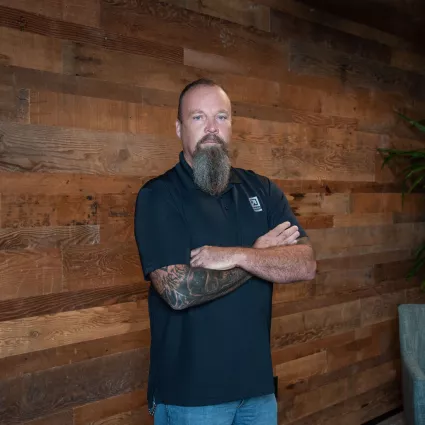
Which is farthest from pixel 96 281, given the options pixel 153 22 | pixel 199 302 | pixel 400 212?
pixel 400 212

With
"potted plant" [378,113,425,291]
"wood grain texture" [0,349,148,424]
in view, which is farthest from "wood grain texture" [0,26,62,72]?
"potted plant" [378,113,425,291]

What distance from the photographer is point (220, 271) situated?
70.3 inches

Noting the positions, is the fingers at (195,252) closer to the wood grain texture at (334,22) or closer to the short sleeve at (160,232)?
the short sleeve at (160,232)

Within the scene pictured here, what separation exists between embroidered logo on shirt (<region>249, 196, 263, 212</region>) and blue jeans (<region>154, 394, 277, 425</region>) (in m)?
0.62

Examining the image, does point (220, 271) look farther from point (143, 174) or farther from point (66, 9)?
point (66, 9)

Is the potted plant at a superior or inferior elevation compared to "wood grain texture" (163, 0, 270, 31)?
inferior

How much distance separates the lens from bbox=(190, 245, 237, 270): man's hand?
1789 mm

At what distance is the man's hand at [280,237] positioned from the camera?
75.9 inches

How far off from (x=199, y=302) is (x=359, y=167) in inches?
90.9

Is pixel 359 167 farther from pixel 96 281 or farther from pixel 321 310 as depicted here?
pixel 96 281

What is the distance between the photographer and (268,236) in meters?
1.94

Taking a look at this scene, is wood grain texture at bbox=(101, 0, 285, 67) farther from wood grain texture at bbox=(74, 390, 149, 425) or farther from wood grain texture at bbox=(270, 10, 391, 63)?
wood grain texture at bbox=(74, 390, 149, 425)

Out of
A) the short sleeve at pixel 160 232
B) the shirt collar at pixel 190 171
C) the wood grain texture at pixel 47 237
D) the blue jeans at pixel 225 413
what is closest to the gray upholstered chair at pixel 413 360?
the blue jeans at pixel 225 413

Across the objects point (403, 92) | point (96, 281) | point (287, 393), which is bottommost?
point (287, 393)
